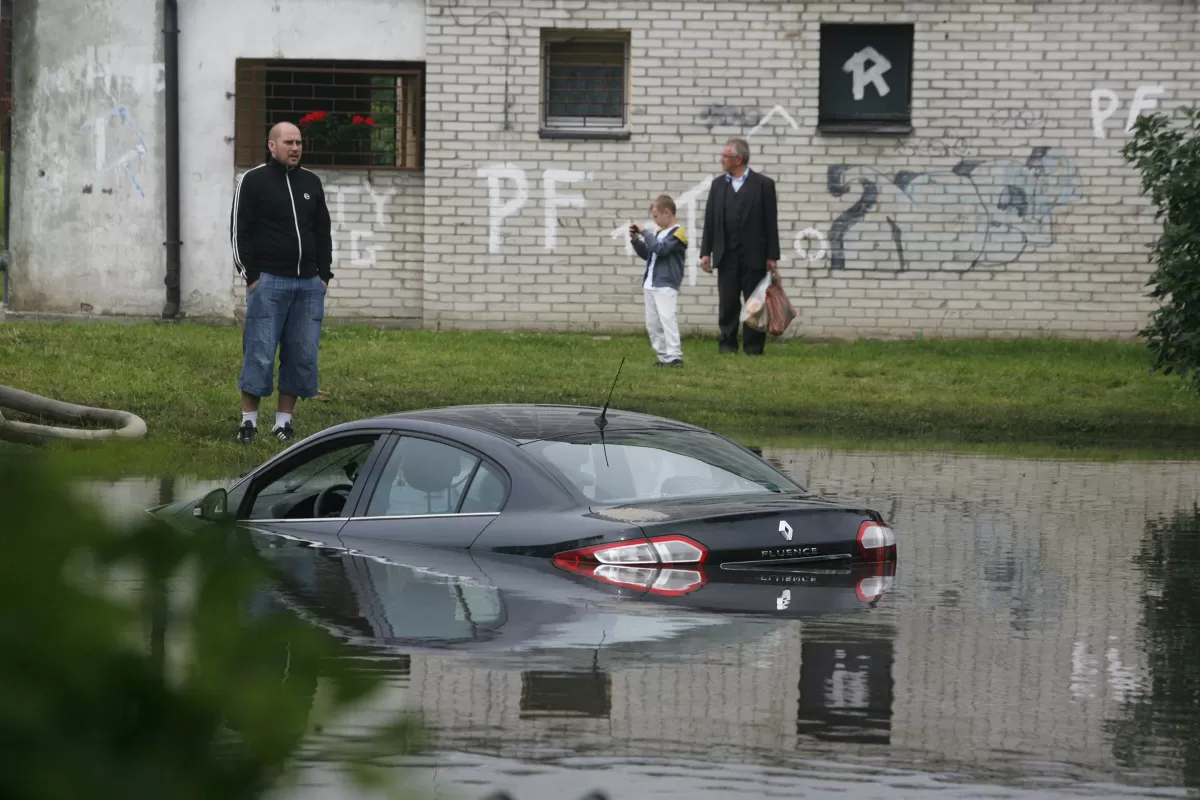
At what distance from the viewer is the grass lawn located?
49.3ft

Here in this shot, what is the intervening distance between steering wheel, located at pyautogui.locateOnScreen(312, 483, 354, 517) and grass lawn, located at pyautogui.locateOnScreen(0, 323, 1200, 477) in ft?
14.6

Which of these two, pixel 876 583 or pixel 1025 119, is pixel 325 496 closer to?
pixel 876 583

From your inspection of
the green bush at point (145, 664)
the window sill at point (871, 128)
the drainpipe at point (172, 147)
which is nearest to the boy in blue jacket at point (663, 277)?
the window sill at point (871, 128)

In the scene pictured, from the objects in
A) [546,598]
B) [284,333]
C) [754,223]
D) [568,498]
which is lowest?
[546,598]

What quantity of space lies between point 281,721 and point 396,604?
5.97m

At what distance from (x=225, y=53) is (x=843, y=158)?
285 inches

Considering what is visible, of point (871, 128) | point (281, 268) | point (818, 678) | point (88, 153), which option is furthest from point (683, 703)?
point (88, 153)

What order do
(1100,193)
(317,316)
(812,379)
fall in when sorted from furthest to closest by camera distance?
(1100,193) < (812,379) < (317,316)

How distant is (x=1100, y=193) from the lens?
70.8 ft

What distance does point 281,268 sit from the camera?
43.1 ft

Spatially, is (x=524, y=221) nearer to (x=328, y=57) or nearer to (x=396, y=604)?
(x=328, y=57)

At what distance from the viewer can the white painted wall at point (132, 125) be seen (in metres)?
22.0

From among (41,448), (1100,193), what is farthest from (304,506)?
(1100,193)

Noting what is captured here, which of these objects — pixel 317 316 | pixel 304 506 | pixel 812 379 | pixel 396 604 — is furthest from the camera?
pixel 812 379
